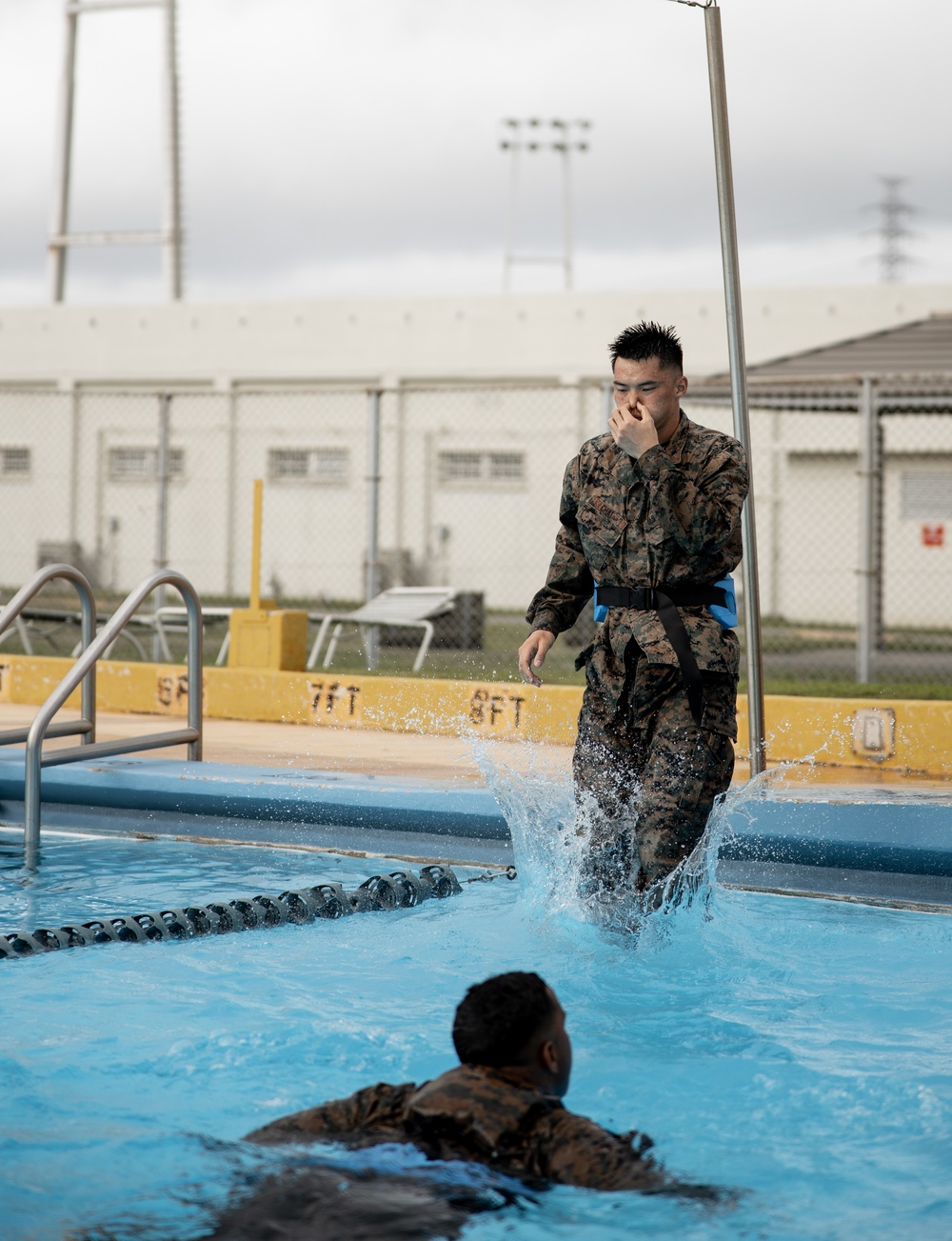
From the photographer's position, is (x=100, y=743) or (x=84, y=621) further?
(x=84, y=621)

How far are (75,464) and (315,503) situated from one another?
4.26 meters

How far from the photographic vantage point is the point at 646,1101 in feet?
11.4

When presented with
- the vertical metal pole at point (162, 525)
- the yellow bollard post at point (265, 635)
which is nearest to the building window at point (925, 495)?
the vertical metal pole at point (162, 525)

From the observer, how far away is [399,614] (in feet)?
41.5

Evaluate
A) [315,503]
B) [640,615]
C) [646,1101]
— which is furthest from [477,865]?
[315,503]

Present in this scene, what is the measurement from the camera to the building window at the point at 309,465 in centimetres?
2408

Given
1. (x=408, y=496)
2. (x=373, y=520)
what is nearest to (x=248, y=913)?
(x=373, y=520)

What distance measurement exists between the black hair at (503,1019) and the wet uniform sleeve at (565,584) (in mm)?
1933

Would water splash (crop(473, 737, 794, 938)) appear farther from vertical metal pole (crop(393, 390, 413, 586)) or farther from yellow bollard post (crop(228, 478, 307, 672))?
vertical metal pole (crop(393, 390, 413, 586))

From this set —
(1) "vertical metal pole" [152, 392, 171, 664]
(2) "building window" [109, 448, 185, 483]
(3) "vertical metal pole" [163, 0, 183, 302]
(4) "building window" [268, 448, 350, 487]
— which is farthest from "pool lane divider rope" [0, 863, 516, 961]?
(3) "vertical metal pole" [163, 0, 183, 302]

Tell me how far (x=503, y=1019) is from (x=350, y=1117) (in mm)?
376

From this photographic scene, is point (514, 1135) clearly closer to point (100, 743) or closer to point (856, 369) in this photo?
point (100, 743)

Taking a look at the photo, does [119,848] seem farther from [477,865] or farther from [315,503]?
[315,503]

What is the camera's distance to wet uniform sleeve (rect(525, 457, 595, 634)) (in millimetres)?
4531
